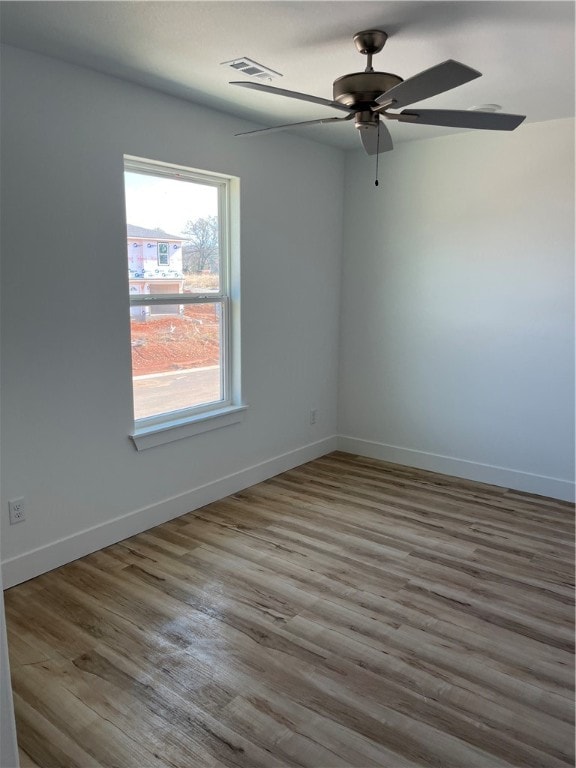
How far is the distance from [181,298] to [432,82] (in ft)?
7.12

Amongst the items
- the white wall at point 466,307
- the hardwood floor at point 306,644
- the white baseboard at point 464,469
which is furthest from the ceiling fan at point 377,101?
the white baseboard at point 464,469

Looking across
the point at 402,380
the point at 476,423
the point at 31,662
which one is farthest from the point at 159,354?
the point at 476,423

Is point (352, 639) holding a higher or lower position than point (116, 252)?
lower

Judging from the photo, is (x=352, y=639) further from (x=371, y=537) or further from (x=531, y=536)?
(x=531, y=536)

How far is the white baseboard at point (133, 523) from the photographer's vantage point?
2854mm

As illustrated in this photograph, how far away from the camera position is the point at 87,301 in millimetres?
2973

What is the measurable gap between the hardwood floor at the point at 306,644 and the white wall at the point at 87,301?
30 centimetres

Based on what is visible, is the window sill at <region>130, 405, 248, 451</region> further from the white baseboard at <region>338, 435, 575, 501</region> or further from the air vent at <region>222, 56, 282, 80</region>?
the air vent at <region>222, 56, 282, 80</region>

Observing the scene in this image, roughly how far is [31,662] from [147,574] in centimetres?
75

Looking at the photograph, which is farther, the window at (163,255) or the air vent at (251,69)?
the window at (163,255)

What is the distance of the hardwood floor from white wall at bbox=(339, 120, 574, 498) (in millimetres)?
783

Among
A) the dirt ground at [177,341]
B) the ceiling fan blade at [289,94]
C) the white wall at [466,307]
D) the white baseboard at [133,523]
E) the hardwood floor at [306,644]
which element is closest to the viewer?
the hardwood floor at [306,644]

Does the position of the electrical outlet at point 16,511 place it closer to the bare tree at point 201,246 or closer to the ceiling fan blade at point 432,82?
the bare tree at point 201,246

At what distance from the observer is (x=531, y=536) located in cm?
344
